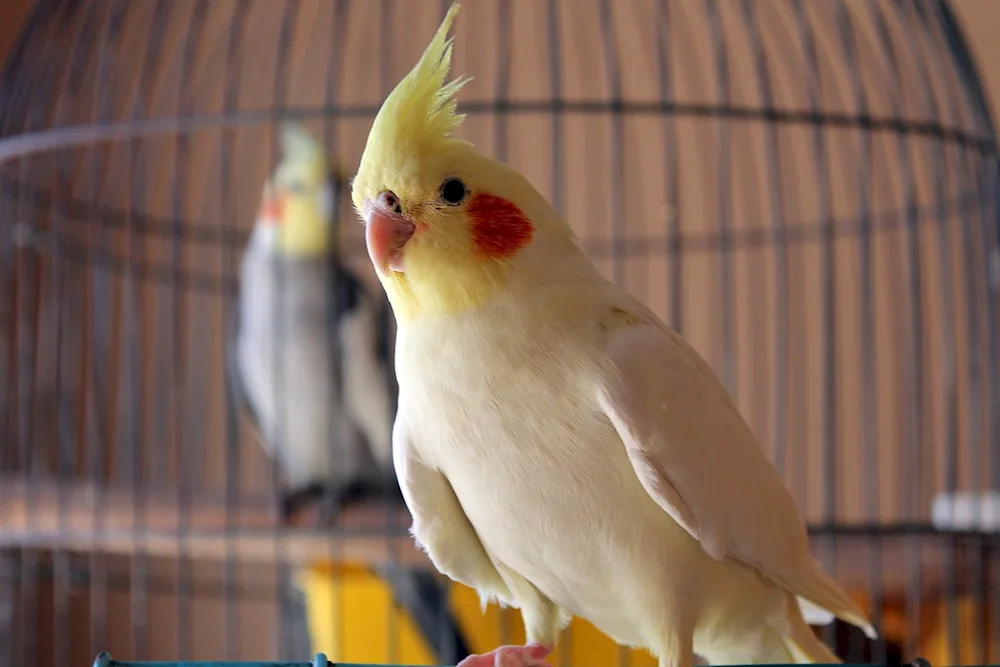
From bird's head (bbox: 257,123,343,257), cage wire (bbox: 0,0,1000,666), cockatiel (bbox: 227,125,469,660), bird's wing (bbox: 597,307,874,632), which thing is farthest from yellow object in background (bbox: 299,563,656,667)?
bird's wing (bbox: 597,307,874,632)

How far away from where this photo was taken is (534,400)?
50 centimetres

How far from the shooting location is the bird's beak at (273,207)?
1.52 m

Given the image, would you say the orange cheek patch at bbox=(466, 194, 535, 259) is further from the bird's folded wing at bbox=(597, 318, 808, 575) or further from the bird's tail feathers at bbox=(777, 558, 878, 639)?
the bird's tail feathers at bbox=(777, 558, 878, 639)

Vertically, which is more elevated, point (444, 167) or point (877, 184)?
point (877, 184)

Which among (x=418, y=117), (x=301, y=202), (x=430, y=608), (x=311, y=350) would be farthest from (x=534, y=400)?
(x=301, y=202)

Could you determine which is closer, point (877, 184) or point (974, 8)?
point (974, 8)

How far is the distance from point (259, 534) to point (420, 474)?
63cm

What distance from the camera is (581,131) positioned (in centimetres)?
196

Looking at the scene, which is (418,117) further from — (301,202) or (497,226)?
(301,202)

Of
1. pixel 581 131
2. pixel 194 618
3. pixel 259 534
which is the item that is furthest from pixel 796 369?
pixel 194 618

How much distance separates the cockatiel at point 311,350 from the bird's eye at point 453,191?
91 centimetres

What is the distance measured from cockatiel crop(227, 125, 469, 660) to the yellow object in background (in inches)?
5.8

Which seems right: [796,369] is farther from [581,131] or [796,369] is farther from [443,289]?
[443,289]

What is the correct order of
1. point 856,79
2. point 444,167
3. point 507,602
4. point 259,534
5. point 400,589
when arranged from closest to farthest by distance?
point 444,167
point 507,602
point 856,79
point 259,534
point 400,589
